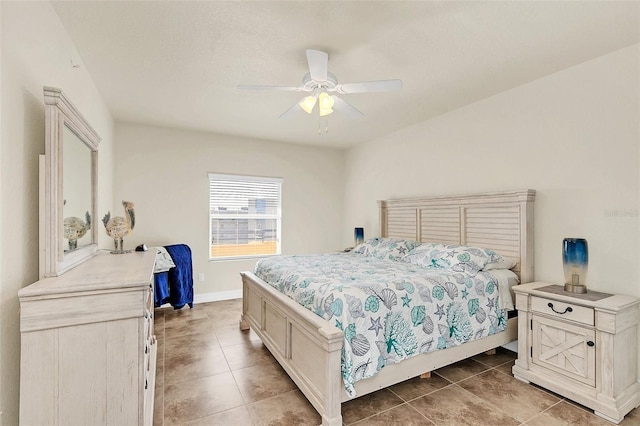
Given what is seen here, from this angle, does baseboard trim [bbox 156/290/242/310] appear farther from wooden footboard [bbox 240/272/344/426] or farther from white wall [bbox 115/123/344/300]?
wooden footboard [bbox 240/272/344/426]

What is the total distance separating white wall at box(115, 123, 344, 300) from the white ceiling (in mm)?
1062

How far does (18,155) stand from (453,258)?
10.2 feet

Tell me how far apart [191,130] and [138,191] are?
114 cm

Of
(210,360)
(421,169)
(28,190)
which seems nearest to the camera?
(28,190)

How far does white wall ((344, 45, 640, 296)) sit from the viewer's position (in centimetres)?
233

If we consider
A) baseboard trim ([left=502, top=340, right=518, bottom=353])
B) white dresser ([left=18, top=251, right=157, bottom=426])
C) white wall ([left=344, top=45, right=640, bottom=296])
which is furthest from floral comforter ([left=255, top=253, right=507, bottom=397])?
white dresser ([left=18, top=251, right=157, bottom=426])

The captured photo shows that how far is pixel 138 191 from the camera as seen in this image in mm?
4223

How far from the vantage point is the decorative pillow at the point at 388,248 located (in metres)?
3.64

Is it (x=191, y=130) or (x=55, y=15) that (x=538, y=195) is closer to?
(x=55, y=15)

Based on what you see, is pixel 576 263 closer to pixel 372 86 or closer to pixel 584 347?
pixel 584 347

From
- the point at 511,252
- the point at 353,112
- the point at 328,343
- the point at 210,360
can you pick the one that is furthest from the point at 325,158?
the point at 328,343

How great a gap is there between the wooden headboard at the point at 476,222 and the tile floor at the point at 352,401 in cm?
104

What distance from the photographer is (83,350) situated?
1.34 metres

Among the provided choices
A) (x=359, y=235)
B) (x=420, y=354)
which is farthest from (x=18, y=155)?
(x=359, y=235)
